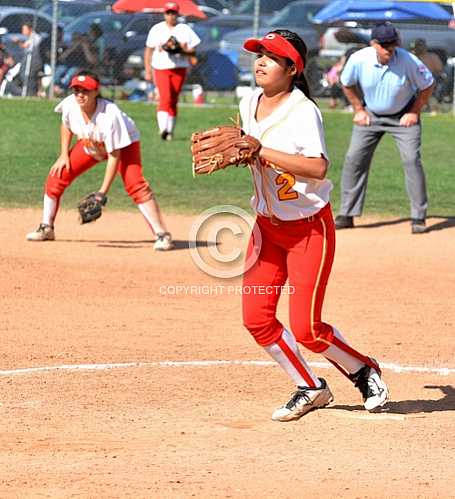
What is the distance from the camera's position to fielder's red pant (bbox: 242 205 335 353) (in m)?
6.72

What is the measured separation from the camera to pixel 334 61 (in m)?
28.7

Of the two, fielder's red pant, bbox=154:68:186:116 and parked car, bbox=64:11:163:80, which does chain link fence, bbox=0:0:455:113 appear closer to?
parked car, bbox=64:11:163:80

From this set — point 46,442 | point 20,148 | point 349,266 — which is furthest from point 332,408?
point 20,148

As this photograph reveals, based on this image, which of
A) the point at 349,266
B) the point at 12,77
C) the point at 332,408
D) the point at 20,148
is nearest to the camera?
the point at 332,408

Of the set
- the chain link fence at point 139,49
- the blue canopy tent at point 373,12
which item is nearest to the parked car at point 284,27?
the chain link fence at point 139,49

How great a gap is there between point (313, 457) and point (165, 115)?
47.2 feet

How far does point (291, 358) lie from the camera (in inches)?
273

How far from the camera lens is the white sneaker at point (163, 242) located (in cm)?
1222

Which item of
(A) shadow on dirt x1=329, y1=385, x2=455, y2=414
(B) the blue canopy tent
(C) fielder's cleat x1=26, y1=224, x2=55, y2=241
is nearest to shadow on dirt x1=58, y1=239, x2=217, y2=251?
(C) fielder's cleat x1=26, y1=224, x2=55, y2=241

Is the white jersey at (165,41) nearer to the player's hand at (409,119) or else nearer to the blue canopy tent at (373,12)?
the player's hand at (409,119)

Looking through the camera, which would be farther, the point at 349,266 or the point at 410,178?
the point at 410,178

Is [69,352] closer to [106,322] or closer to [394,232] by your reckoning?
[106,322]

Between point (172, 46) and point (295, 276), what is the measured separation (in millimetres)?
14026

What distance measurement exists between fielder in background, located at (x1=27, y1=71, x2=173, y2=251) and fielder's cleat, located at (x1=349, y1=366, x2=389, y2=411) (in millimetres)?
4980
